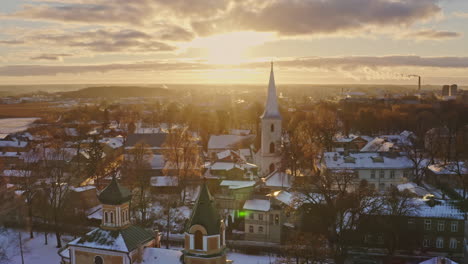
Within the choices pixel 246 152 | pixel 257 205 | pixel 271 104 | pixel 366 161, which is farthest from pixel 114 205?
pixel 246 152

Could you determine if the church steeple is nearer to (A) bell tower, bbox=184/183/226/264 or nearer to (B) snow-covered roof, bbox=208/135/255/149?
(B) snow-covered roof, bbox=208/135/255/149

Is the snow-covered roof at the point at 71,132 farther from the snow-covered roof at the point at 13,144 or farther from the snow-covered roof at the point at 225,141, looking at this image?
the snow-covered roof at the point at 225,141

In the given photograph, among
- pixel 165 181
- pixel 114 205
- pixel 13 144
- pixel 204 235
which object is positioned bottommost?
pixel 165 181

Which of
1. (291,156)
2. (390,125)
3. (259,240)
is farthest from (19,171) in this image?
(390,125)

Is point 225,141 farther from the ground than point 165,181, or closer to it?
farther from the ground

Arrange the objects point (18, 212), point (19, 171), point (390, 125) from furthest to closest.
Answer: point (390, 125) < point (19, 171) < point (18, 212)

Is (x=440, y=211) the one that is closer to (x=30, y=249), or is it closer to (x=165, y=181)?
(x=165, y=181)

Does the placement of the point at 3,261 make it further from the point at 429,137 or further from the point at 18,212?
the point at 429,137
